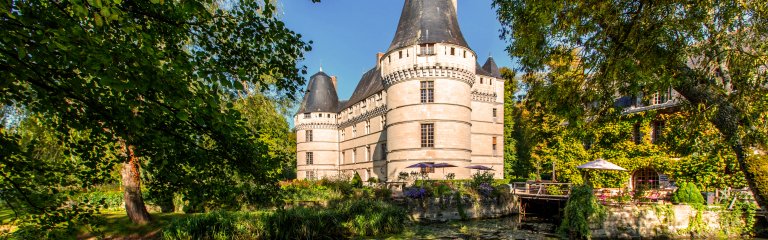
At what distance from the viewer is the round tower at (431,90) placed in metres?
24.8

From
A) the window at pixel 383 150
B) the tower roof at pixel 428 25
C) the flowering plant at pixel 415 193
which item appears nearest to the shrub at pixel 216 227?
the flowering plant at pixel 415 193

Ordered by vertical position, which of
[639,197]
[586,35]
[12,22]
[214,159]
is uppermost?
[586,35]

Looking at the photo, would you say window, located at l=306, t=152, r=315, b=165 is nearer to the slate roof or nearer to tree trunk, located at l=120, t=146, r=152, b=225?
the slate roof

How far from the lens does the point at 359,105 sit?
36.8 m

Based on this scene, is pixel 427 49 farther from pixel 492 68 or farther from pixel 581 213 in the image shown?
pixel 581 213

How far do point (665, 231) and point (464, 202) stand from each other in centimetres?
730

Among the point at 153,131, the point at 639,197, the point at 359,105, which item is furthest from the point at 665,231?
the point at 359,105

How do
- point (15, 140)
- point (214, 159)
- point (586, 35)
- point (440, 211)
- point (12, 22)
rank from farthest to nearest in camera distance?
point (440, 211) < point (586, 35) < point (214, 159) < point (15, 140) < point (12, 22)

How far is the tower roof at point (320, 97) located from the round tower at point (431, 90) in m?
16.8

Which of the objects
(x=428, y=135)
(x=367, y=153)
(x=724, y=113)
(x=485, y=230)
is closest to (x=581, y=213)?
(x=485, y=230)

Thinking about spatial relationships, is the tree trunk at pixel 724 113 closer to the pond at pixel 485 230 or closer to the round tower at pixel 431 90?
the pond at pixel 485 230

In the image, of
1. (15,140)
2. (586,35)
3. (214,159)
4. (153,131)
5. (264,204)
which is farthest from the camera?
(586,35)

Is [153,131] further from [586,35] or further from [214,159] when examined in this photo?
[586,35]

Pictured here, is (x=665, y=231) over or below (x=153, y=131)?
below
